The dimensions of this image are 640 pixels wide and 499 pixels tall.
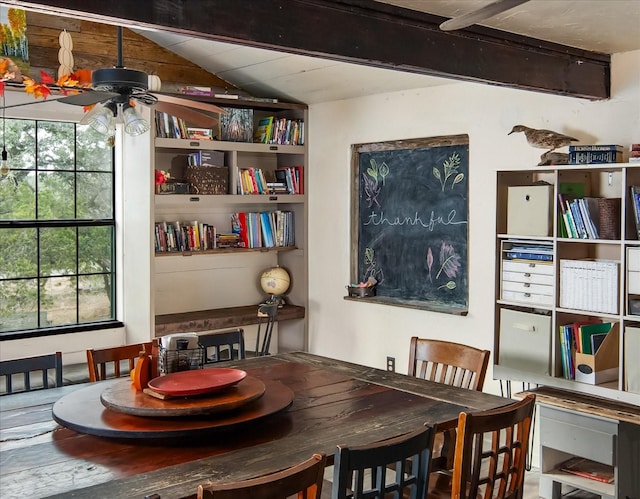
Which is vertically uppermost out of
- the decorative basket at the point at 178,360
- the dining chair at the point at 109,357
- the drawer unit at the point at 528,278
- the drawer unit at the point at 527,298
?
the drawer unit at the point at 528,278

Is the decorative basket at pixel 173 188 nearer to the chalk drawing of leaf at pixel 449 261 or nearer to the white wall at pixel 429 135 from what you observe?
the white wall at pixel 429 135

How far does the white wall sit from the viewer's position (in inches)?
162

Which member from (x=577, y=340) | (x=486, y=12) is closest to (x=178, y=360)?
(x=486, y=12)

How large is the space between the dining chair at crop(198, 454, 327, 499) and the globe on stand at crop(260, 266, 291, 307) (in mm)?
3800

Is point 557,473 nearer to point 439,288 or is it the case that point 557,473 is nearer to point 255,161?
point 439,288

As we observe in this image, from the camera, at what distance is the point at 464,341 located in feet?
15.5

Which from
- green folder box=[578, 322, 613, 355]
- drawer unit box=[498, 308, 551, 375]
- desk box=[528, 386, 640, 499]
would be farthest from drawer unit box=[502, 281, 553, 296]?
desk box=[528, 386, 640, 499]

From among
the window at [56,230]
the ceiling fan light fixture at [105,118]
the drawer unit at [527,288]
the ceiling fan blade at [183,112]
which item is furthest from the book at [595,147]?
the window at [56,230]

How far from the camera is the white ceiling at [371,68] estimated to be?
299 centimetres

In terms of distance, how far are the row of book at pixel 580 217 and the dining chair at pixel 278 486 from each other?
7.57 ft

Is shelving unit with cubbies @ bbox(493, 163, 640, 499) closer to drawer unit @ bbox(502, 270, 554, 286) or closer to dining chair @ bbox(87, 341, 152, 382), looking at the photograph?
drawer unit @ bbox(502, 270, 554, 286)

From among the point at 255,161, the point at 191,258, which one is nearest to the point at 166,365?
the point at 191,258

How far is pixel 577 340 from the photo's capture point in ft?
12.6

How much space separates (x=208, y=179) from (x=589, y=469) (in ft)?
9.85
